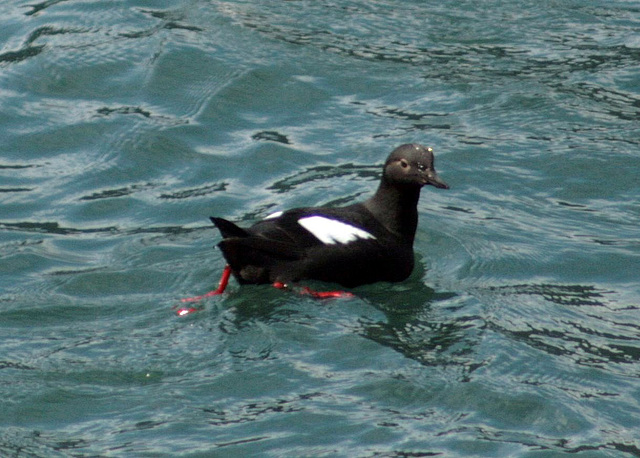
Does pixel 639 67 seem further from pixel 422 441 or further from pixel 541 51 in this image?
pixel 422 441

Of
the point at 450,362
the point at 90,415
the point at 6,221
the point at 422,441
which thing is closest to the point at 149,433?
the point at 90,415

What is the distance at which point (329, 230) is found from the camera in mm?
7434

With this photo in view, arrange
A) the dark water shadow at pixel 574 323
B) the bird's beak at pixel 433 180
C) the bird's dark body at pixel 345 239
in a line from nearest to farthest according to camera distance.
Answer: the dark water shadow at pixel 574 323 < the bird's dark body at pixel 345 239 < the bird's beak at pixel 433 180

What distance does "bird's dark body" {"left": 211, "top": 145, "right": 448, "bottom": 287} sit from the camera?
726 centimetres

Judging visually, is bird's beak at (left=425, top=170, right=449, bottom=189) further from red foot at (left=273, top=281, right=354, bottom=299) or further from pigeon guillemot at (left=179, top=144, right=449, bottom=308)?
red foot at (left=273, top=281, right=354, bottom=299)

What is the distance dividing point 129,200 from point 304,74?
97.8 inches

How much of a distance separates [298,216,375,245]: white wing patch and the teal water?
0.37 m

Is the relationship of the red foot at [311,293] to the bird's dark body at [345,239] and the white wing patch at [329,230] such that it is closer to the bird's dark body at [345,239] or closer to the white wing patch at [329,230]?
the bird's dark body at [345,239]

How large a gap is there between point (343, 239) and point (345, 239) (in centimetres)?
2

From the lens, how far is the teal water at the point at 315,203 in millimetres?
5973

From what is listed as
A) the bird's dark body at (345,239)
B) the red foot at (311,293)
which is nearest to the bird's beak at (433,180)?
the bird's dark body at (345,239)

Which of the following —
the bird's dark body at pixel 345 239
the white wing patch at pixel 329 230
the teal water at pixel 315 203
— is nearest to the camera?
the teal water at pixel 315 203

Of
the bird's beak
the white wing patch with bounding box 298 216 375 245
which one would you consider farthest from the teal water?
the bird's beak

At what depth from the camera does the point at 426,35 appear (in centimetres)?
1126
